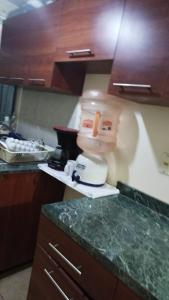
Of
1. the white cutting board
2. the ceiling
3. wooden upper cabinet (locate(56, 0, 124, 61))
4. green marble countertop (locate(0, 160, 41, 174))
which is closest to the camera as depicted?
wooden upper cabinet (locate(56, 0, 124, 61))

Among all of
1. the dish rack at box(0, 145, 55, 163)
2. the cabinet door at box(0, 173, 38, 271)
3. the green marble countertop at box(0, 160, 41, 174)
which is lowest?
the cabinet door at box(0, 173, 38, 271)

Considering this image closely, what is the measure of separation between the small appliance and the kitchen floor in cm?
89

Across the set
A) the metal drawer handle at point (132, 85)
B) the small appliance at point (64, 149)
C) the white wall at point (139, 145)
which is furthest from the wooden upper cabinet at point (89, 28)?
the small appliance at point (64, 149)

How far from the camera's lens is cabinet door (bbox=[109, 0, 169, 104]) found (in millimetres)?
953

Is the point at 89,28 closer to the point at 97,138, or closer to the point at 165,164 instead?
the point at 97,138

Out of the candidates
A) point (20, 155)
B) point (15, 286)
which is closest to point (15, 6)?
point (20, 155)

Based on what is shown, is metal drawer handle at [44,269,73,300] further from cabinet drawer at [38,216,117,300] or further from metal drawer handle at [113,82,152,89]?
metal drawer handle at [113,82,152,89]

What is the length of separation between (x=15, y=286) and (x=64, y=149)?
106cm

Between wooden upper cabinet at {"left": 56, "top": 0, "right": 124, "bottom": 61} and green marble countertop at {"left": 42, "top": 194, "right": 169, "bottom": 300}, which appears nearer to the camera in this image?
green marble countertop at {"left": 42, "top": 194, "right": 169, "bottom": 300}

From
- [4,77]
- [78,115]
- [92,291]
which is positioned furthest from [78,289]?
[4,77]

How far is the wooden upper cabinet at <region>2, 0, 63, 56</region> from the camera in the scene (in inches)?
62.9

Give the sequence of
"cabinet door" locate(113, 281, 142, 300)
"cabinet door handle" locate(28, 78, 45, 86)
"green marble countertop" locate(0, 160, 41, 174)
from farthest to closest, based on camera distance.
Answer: "cabinet door handle" locate(28, 78, 45, 86) → "green marble countertop" locate(0, 160, 41, 174) → "cabinet door" locate(113, 281, 142, 300)

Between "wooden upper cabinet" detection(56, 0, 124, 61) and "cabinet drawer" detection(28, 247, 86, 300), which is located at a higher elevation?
"wooden upper cabinet" detection(56, 0, 124, 61)

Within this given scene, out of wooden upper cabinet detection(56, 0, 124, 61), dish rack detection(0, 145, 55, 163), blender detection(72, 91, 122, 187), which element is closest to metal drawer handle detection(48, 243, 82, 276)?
blender detection(72, 91, 122, 187)
